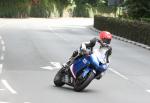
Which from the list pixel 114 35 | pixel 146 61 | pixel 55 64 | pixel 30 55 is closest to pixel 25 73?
pixel 55 64

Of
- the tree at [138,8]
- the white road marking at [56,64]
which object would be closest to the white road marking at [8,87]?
the white road marking at [56,64]

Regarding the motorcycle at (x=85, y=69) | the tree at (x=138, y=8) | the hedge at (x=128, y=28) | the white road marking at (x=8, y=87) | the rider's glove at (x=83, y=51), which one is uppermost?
the rider's glove at (x=83, y=51)

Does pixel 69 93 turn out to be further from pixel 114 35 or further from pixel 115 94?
pixel 114 35

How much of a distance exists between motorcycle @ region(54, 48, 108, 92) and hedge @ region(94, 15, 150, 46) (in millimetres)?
20255

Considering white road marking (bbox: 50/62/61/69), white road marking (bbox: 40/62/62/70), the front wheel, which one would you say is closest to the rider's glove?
the front wheel

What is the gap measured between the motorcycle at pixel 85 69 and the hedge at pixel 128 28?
20255 mm

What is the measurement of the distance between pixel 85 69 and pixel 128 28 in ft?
86.0

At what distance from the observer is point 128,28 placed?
40906 millimetres

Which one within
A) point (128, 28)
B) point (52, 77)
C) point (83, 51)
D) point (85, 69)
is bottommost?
point (128, 28)

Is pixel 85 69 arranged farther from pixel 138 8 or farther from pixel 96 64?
pixel 138 8

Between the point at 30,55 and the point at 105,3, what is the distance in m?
76.3

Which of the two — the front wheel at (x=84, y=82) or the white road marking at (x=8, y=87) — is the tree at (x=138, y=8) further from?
the front wheel at (x=84, y=82)

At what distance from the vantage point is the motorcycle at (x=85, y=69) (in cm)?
1481

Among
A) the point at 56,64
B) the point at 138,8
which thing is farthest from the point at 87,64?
the point at 138,8
